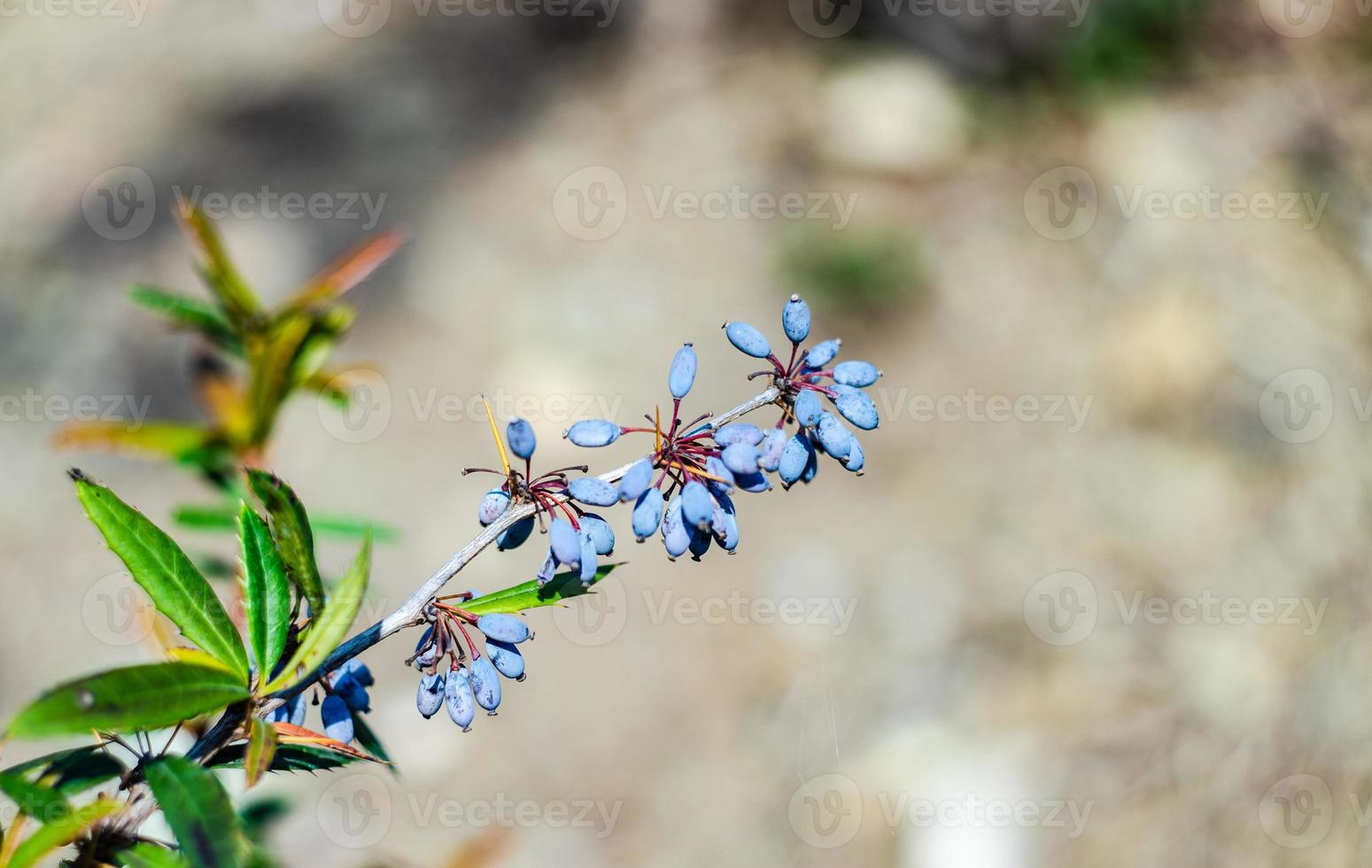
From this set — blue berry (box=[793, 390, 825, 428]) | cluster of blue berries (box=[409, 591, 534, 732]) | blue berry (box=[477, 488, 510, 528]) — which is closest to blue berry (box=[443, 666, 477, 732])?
cluster of blue berries (box=[409, 591, 534, 732])

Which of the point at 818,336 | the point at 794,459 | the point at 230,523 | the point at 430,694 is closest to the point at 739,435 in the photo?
the point at 794,459

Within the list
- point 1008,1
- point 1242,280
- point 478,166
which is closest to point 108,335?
point 478,166

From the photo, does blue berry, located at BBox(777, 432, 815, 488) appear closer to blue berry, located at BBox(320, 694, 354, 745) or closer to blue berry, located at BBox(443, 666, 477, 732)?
blue berry, located at BBox(443, 666, 477, 732)

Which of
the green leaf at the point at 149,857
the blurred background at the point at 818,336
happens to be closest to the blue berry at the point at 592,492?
the green leaf at the point at 149,857

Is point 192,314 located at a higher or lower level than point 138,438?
higher

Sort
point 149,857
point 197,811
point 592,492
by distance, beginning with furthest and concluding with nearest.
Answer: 1. point 592,492
2. point 149,857
3. point 197,811

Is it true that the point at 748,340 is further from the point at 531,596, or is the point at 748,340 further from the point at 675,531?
the point at 531,596
